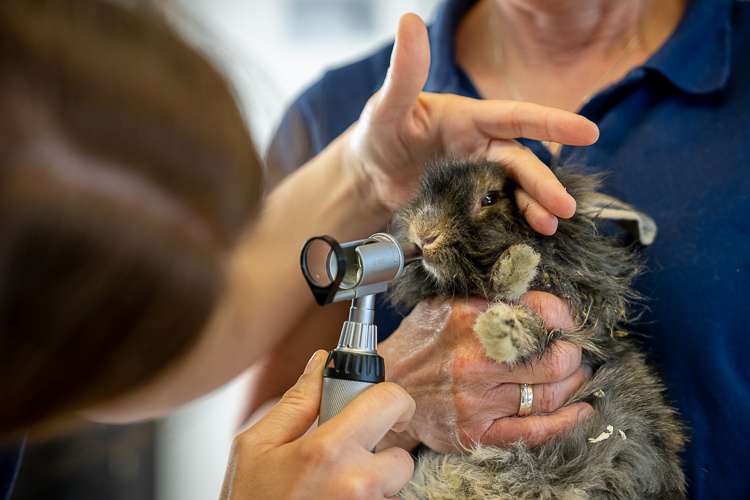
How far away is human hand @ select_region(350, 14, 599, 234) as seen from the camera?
1.17 meters

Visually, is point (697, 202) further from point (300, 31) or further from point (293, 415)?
point (300, 31)

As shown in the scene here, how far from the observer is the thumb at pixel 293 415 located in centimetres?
94

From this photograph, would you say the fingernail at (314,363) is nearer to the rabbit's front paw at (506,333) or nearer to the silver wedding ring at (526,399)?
the rabbit's front paw at (506,333)

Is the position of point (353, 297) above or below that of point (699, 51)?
below

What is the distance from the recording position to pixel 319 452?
855mm

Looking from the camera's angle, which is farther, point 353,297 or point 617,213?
point 617,213

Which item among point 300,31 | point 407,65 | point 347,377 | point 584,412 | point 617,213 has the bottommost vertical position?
point 584,412

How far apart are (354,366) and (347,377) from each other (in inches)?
0.7

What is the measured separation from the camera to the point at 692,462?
1.28 metres

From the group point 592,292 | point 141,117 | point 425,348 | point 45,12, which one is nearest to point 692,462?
point 592,292

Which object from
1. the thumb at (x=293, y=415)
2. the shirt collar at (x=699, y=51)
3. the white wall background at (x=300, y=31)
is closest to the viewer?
the thumb at (x=293, y=415)

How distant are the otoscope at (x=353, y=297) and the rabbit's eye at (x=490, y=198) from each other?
365mm

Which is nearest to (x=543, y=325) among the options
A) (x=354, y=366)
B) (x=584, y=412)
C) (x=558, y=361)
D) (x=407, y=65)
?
(x=558, y=361)

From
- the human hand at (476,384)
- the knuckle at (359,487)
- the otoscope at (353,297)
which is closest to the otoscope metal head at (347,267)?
the otoscope at (353,297)
